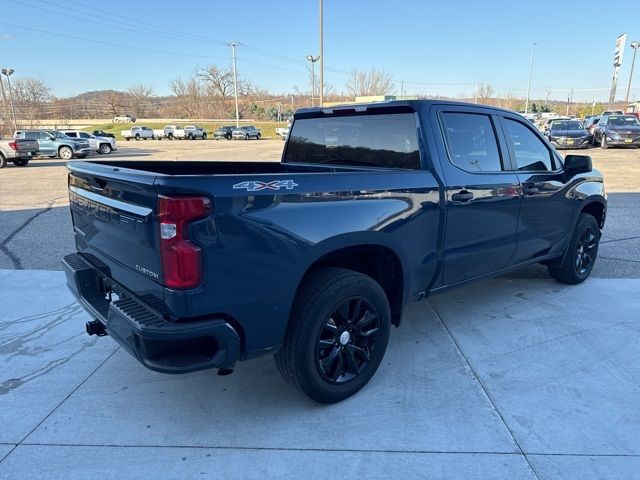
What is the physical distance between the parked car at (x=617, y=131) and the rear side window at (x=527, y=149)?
2396cm

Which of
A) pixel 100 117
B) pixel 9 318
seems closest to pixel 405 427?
pixel 9 318

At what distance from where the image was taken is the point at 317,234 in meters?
2.66

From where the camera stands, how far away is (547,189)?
14.2ft

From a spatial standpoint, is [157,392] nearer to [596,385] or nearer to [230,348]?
[230,348]

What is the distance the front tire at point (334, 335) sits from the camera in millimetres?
2754

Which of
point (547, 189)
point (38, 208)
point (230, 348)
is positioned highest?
point (547, 189)

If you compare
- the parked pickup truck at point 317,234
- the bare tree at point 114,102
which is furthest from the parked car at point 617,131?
the bare tree at point 114,102

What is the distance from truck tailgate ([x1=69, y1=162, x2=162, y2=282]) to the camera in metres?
2.34

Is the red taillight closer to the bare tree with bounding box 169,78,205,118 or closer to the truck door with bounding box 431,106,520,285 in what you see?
the truck door with bounding box 431,106,520,285

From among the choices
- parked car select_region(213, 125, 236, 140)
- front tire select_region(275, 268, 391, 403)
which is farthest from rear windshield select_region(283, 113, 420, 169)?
parked car select_region(213, 125, 236, 140)

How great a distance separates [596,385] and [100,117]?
123m

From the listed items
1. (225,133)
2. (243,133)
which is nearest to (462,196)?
(243,133)

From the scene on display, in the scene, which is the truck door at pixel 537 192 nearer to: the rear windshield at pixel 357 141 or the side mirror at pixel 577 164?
the side mirror at pixel 577 164

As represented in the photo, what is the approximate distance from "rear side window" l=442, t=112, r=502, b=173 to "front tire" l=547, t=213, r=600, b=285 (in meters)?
1.66
